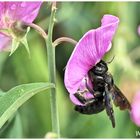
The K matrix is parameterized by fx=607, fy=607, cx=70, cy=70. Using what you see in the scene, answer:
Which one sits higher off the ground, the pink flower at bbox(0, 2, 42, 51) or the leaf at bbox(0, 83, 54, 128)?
the pink flower at bbox(0, 2, 42, 51)

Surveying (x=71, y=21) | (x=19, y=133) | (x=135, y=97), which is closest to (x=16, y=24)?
(x=19, y=133)

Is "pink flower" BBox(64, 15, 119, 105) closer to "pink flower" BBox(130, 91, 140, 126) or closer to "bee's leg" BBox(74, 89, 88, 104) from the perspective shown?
"bee's leg" BBox(74, 89, 88, 104)

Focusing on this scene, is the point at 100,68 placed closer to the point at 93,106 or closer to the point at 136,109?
the point at 93,106

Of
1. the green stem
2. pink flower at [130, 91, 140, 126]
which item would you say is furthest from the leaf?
pink flower at [130, 91, 140, 126]

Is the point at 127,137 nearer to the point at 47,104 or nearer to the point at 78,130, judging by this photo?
the point at 78,130

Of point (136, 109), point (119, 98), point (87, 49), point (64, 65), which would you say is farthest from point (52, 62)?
point (64, 65)

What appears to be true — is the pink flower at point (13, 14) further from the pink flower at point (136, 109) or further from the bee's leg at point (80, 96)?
the pink flower at point (136, 109)

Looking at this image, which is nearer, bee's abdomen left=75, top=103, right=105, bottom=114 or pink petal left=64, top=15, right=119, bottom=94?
pink petal left=64, top=15, right=119, bottom=94
